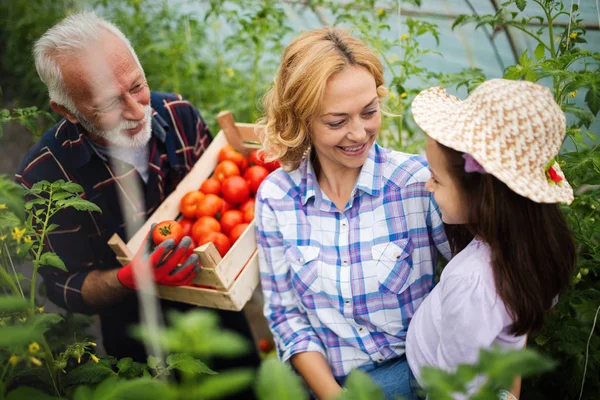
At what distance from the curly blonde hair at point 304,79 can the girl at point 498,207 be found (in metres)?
0.32

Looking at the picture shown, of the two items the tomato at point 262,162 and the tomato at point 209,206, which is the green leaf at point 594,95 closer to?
the tomato at point 262,162

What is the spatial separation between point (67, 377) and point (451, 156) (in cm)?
109

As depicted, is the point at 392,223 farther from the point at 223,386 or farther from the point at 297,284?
the point at 223,386

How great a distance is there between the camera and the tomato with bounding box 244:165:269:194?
2090 millimetres

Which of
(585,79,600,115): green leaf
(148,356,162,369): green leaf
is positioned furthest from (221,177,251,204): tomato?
(585,79,600,115): green leaf

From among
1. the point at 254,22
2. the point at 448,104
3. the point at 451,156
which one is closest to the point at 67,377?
the point at 451,156

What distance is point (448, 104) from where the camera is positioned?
124cm

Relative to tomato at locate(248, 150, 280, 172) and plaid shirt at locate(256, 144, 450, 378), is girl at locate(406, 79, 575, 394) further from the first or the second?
tomato at locate(248, 150, 280, 172)

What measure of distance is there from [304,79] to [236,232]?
77cm

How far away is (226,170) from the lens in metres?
2.10

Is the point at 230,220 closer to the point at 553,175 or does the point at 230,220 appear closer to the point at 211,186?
the point at 211,186

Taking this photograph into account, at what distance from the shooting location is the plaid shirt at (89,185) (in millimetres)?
1800

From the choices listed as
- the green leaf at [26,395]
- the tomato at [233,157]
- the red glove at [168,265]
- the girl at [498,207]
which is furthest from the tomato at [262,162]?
the green leaf at [26,395]

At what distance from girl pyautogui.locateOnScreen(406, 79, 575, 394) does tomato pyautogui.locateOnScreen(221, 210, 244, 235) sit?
3.29 feet
